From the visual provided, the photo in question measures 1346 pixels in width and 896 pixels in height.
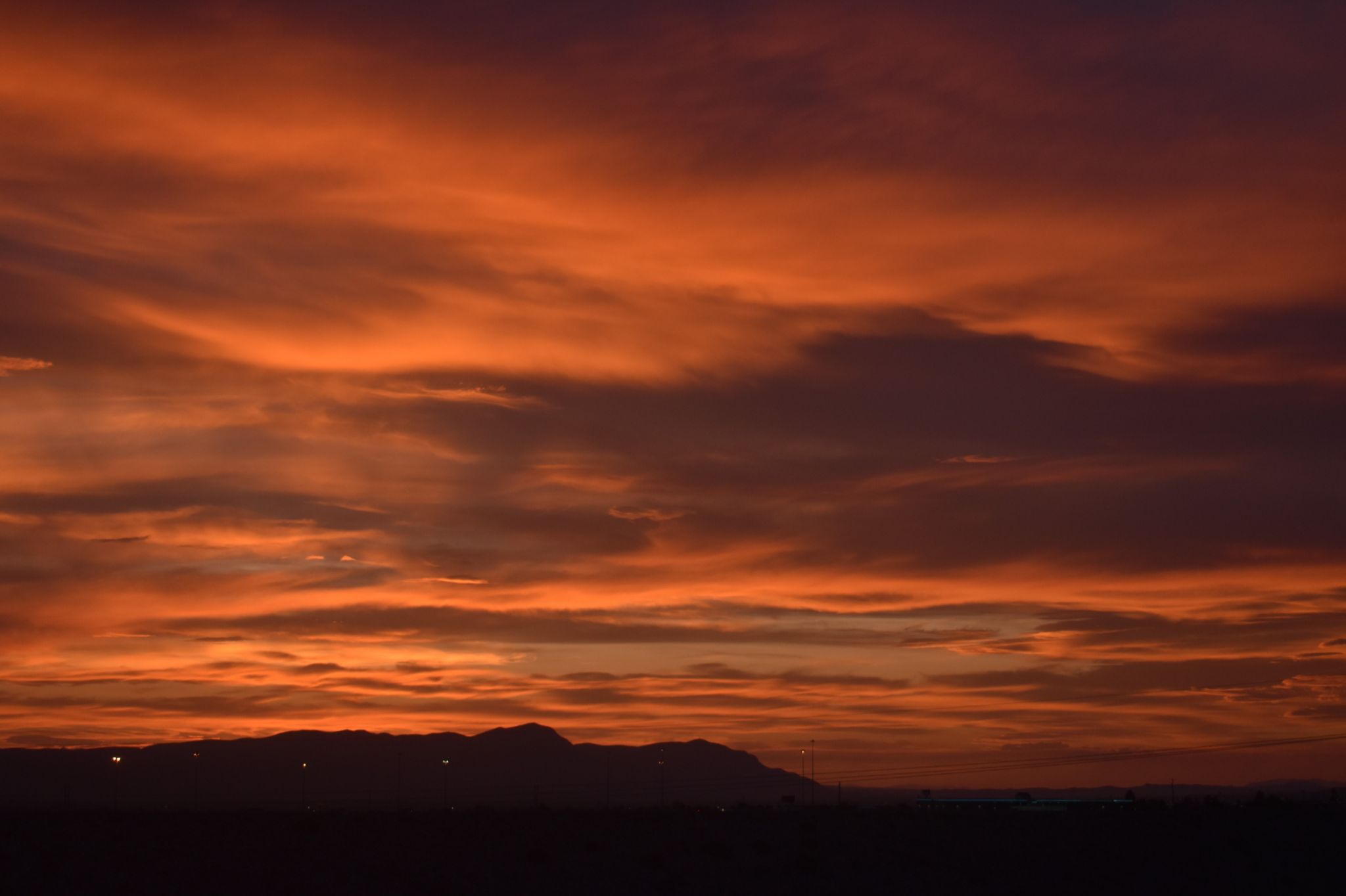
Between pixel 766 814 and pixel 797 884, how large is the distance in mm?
22853

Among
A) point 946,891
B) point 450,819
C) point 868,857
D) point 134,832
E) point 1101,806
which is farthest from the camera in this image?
point 1101,806

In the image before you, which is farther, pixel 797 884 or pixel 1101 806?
pixel 1101 806

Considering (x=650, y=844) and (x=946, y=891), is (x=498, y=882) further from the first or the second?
(x=946, y=891)

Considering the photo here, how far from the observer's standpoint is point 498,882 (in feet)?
221

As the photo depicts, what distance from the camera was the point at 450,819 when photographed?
87.0 metres

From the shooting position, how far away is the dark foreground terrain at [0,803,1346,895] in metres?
67.2

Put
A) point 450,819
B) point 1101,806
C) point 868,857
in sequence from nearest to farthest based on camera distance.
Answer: point 868,857 < point 450,819 < point 1101,806

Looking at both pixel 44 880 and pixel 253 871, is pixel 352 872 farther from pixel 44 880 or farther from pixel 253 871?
pixel 44 880

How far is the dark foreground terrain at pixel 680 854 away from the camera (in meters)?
67.2

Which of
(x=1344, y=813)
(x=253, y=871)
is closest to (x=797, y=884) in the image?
(x=253, y=871)

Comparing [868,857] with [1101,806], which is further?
[1101,806]

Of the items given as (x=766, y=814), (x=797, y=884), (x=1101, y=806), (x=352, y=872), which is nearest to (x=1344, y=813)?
(x=1101, y=806)

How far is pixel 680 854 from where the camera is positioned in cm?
7300

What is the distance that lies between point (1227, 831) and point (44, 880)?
67.9 m
